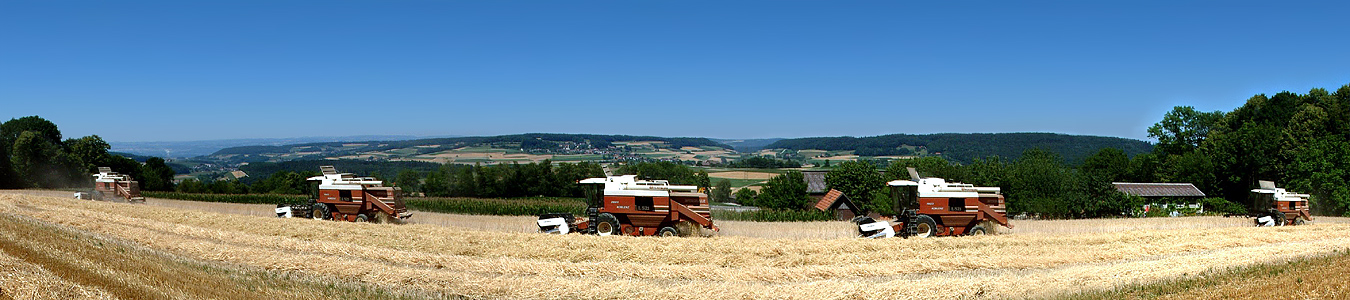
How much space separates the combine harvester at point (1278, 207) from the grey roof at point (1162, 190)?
15483 millimetres

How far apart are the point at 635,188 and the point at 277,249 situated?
8.66m

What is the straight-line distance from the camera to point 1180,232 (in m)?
22.0

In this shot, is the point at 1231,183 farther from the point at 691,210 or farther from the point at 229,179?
the point at 229,179

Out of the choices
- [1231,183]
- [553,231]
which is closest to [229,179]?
[553,231]

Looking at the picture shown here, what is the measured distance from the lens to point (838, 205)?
32.5 meters

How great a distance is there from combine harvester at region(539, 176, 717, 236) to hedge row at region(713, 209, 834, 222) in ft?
33.9

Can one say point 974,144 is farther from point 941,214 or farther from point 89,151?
point 89,151

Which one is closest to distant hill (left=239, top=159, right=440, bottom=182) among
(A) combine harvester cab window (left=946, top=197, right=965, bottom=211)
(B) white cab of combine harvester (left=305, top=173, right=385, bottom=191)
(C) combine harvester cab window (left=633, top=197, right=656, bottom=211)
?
(B) white cab of combine harvester (left=305, top=173, right=385, bottom=191)

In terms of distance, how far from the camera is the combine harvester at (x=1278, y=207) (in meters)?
26.2

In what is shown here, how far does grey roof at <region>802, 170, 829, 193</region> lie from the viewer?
4272 cm

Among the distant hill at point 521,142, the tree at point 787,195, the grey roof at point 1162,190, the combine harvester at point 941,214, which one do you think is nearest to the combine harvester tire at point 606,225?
the combine harvester at point 941,214

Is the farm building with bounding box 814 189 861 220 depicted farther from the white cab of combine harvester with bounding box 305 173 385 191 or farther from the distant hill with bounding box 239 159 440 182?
the distant hill with bounding box 239 159 440 182

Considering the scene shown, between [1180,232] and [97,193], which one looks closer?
[1180,232]

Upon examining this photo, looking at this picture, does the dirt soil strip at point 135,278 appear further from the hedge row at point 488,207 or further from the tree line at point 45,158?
the tree line at point 45,158
